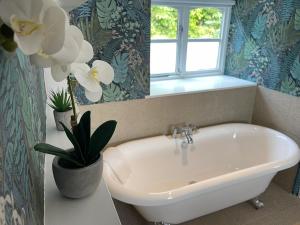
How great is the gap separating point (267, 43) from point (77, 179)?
225cm

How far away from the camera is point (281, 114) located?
7.50 feet

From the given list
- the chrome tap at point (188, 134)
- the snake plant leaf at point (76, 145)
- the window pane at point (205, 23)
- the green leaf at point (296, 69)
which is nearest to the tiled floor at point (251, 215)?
the chrome tap at point (188, 134)

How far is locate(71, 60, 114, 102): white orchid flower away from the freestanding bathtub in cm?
95

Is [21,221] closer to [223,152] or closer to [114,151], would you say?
[114,151]

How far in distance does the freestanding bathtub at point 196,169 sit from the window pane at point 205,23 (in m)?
1.00

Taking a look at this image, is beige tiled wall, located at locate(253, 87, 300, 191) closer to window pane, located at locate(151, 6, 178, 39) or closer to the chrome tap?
the chrome tap

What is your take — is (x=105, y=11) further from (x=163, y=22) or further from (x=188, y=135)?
(x=188, y=135)

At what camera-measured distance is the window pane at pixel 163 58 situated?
7.92 feet

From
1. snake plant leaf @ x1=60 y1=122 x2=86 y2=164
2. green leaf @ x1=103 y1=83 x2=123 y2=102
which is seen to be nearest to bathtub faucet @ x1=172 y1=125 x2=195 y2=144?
green leaf @ x1=103 y1=83 x2=123 y2=102

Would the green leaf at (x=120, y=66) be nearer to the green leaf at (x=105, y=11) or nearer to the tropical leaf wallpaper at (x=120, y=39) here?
the tropical leaf wallpaper at (x=120, y=39)

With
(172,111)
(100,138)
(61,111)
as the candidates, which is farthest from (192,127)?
(100,138)

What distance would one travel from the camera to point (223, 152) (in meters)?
2.37

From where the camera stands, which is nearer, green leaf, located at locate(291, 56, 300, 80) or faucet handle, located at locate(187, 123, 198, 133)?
green leaf, located at locate(291, 56, 300, 80)

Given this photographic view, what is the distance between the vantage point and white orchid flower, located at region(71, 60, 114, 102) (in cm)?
53
